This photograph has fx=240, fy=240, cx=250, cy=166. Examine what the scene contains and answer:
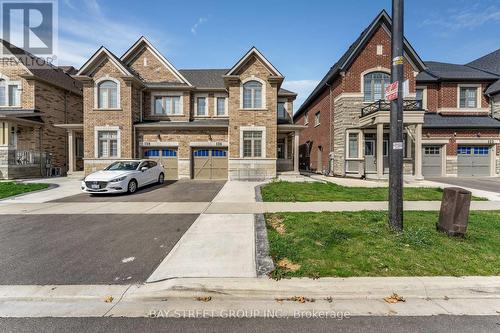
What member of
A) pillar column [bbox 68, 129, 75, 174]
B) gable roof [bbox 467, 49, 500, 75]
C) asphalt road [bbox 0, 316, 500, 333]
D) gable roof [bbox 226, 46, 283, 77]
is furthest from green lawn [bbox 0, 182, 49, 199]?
gable roof [bbox 467, 49, 500, 75]

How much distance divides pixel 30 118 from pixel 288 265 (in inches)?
939

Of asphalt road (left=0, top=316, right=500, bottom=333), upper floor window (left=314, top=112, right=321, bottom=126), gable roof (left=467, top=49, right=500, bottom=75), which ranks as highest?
gable roof (left=467, top=49, right=500, bottom=75)

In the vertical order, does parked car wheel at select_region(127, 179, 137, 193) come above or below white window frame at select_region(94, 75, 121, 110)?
below

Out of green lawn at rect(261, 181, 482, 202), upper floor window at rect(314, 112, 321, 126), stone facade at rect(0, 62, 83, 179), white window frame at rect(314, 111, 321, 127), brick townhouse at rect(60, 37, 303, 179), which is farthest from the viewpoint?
upper floor window at rect(314, 112, 321, 126)

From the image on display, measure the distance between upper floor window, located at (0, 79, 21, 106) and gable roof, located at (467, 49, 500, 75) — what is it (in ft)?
135

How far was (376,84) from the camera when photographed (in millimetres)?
17812

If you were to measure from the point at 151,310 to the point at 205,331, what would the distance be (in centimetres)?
86

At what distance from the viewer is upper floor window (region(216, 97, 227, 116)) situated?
67.9 ft

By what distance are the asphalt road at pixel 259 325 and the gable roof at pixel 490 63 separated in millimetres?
28886

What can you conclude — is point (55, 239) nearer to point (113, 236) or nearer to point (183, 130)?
point (113, 236)

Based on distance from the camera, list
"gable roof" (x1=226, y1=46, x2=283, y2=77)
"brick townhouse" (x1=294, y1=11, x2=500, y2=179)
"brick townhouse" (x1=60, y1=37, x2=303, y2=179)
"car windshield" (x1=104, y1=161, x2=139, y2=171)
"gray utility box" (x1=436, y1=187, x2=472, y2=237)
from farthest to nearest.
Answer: "brick townhouse" (x1=294, y1=11, x2=500, y2=179), "brick townhouse" (x1=60, y1=37, x2=303, y2=179), "gable roof" (x1=226, y1=46, x2=283, y2=77), "car windshield" (x1=104, y1=161, x2=139, y2=171), "gray utility box" (x1=436, y1=187, x2=472, y2=237)

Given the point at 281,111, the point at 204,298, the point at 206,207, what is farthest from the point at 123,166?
the point at 281,111

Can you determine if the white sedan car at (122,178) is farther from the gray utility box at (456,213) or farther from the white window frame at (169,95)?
the gray utility box at (456,213)

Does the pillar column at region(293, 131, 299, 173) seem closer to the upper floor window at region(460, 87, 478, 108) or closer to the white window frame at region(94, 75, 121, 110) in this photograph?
the white window frame at region(94, 75, 121, 110)
